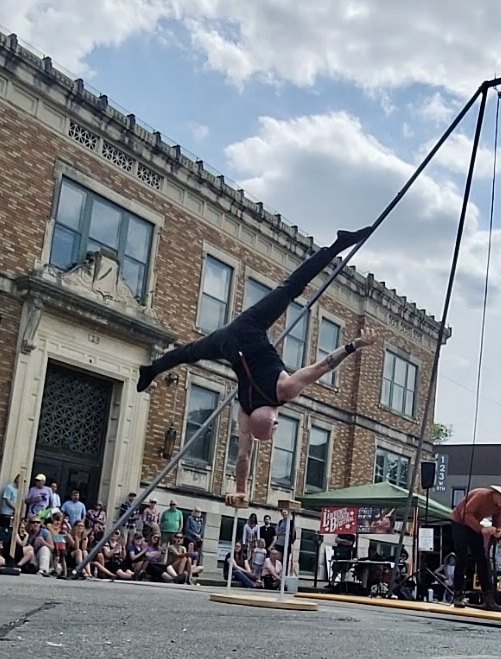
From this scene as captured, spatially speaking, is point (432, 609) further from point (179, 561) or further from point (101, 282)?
point (101, 282)

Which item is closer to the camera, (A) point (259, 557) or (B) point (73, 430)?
(B) point (73, 430)

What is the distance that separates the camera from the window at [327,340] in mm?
24234

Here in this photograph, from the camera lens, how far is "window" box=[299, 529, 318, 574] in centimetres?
2344

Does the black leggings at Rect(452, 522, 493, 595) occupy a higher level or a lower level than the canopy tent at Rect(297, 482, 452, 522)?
lower

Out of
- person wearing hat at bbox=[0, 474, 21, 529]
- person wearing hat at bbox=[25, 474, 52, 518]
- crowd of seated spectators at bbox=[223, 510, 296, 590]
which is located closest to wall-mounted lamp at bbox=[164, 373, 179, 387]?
crowd of seated spectators at bbox=[223, 510, 296, 590]

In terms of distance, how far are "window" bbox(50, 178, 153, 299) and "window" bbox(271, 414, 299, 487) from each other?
5775 millimetres

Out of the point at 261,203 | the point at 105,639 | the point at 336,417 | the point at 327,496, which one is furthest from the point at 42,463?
the point at 105,639

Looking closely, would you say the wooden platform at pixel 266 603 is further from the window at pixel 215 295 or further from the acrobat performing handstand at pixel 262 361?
the window at pixel 215 295

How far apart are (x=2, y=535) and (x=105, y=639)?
403 inches

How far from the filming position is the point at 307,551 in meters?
23.7

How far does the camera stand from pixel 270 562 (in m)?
17.1

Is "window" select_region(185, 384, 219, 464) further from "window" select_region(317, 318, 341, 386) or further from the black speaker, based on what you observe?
the black speaker

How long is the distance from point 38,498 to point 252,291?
850cm

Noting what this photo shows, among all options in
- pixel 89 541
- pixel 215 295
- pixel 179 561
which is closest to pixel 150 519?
pixel 179 561
